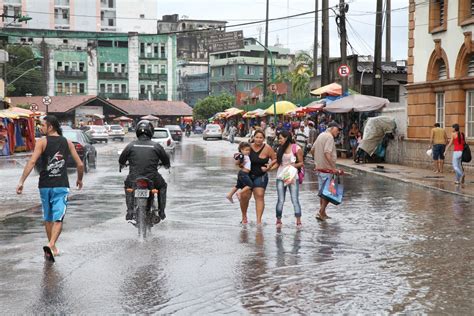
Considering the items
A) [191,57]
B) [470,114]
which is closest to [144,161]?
[470,114]

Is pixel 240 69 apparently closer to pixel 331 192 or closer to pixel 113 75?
pixel 113 75

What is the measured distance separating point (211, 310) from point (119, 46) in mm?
101698

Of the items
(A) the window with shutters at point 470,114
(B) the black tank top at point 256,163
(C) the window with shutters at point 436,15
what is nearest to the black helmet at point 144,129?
(B) the black tank top at point 256,163

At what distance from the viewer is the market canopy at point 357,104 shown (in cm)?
3216

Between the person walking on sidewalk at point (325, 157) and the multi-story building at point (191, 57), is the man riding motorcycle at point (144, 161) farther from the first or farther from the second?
the multi-story building at point (191, 57)

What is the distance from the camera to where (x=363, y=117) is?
3669cm

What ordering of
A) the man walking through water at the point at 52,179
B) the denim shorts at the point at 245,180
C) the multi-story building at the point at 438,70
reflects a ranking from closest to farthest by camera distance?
the man walking through water at the point at 52,179
the denim shorts at the point at 245,180
the multi-story building at the point at 438,70

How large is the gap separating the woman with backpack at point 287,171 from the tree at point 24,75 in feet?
271

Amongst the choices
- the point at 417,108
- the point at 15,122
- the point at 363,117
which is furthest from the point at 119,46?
the point at 417,108

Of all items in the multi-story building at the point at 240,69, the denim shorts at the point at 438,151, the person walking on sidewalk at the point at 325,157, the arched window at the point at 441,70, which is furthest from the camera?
the multi-story building at the point at 240,69

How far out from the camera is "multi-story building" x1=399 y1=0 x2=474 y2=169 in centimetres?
2670

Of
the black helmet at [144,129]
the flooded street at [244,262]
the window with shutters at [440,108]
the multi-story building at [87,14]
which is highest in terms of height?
the multi-story building at [87,14]

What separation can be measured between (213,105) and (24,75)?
89.5 ft

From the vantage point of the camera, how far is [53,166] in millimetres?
9906
